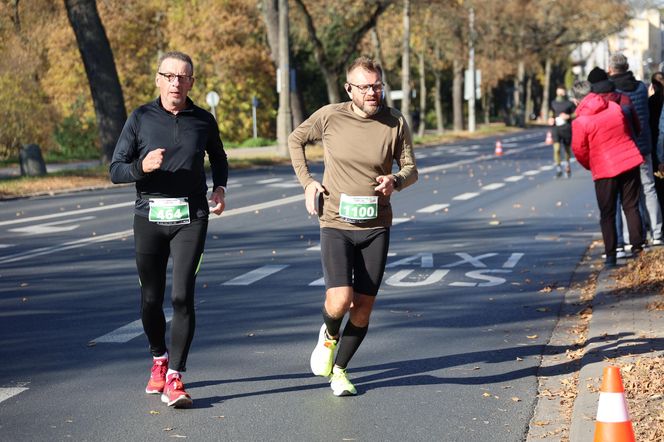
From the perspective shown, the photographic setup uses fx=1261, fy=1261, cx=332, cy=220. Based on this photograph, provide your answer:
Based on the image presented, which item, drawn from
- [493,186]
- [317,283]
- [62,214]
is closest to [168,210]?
[317,283]

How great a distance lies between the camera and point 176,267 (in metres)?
6.73

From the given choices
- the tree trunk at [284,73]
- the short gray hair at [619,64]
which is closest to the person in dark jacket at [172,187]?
the short gray hair at [619,64]

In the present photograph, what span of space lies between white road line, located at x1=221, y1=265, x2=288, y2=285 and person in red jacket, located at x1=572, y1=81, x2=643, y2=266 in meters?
3.20

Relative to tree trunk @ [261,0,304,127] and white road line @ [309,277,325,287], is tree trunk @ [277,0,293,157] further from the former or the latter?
white road line @ [309,277,325,287]

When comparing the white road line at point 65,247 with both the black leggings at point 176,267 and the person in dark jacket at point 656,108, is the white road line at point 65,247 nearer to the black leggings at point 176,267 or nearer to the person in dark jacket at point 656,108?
the person in dark jacket at point 656,108

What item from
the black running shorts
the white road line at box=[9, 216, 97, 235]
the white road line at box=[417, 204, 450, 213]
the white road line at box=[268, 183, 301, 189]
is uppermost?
the black running shorts

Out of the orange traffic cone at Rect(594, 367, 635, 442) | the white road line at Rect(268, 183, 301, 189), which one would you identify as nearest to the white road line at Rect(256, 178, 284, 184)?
the white road line at Rect(268, 183, 301, 189)

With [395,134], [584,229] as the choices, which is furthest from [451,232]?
[395,134]

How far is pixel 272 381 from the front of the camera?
731 centimetres

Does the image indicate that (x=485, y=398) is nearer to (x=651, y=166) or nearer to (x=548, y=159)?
(x=651, y=166)

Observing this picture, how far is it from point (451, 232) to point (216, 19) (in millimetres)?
40996

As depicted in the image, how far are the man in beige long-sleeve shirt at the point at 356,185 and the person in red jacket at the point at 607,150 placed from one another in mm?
5341

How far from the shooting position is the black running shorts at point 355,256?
6734 millimetres

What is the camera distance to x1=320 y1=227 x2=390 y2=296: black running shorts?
6.73m
